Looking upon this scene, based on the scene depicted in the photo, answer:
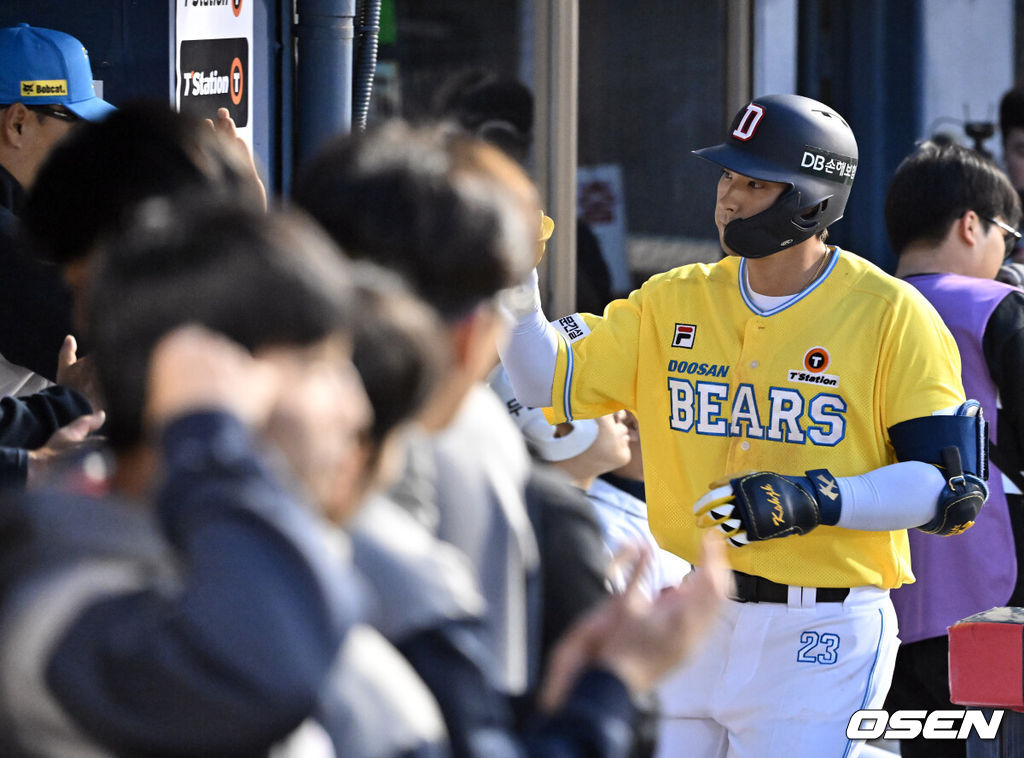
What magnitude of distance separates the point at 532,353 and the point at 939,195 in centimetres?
153

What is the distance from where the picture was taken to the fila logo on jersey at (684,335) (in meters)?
3.58

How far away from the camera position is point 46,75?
3.45 metres

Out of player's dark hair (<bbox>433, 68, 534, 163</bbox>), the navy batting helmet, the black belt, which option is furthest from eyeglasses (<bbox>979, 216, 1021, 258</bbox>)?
player's dark hair (<bbox>433, 68, 534, 163</bbox>)

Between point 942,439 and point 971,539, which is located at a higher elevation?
point 942,439

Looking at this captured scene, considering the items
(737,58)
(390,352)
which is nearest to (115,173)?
(390,352)

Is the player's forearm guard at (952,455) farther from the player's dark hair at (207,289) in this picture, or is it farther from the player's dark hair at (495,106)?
the player's dark hair at (495,106)

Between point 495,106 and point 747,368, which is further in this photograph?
point 495,106

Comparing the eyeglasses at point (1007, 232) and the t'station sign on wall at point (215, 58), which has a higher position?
the t'station sign on wall at point (215, 58)

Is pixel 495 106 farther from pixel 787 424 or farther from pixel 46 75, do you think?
pixel 787 424

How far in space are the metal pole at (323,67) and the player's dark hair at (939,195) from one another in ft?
5.50

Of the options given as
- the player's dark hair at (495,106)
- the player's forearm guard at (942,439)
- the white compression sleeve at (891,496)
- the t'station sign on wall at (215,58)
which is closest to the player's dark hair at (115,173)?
the white compression sleeve at (891,496)

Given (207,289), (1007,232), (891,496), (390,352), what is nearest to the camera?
(207,289)

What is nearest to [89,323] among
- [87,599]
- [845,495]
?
[87,599]

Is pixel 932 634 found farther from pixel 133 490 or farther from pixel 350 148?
pixel 133 490
